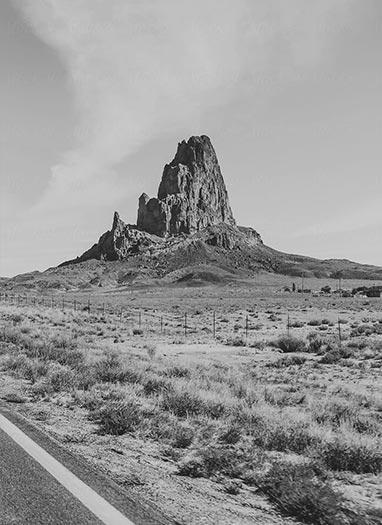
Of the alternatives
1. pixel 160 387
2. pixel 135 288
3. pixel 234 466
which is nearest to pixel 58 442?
pixel 234 466

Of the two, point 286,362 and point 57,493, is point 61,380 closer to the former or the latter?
point 57,493

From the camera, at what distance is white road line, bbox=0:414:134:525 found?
4629 millimetres

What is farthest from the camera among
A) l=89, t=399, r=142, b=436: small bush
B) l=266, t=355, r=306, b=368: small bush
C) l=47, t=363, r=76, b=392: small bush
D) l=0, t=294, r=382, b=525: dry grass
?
l=266, t=355, r=306, b=368: small bush

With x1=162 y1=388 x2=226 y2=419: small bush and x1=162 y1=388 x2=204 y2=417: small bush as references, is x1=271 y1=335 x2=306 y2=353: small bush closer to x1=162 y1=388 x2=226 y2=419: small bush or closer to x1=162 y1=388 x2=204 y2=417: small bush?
x1=162 y1=388 x2=226 y2=419: small bush

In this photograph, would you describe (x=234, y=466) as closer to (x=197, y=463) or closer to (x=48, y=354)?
(x=197, y=463)

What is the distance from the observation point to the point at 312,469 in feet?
21.1

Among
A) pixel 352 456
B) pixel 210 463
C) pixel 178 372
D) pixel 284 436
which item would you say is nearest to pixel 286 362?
pixel 178 372

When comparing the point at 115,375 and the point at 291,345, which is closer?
the point at 115,375

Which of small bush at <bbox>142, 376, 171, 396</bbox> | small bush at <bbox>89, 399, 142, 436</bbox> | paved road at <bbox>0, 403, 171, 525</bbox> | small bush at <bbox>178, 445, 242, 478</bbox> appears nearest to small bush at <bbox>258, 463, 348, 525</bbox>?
small bush at <bbox>178, 445, 242, 478</bbox>

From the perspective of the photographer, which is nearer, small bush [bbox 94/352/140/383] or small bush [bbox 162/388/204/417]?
A: small bush [bbox 162/388/204/417]

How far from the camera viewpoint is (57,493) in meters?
5.16

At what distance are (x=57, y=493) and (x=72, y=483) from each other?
1.12 feet

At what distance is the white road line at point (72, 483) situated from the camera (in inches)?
182

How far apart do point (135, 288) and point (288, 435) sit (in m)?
171
